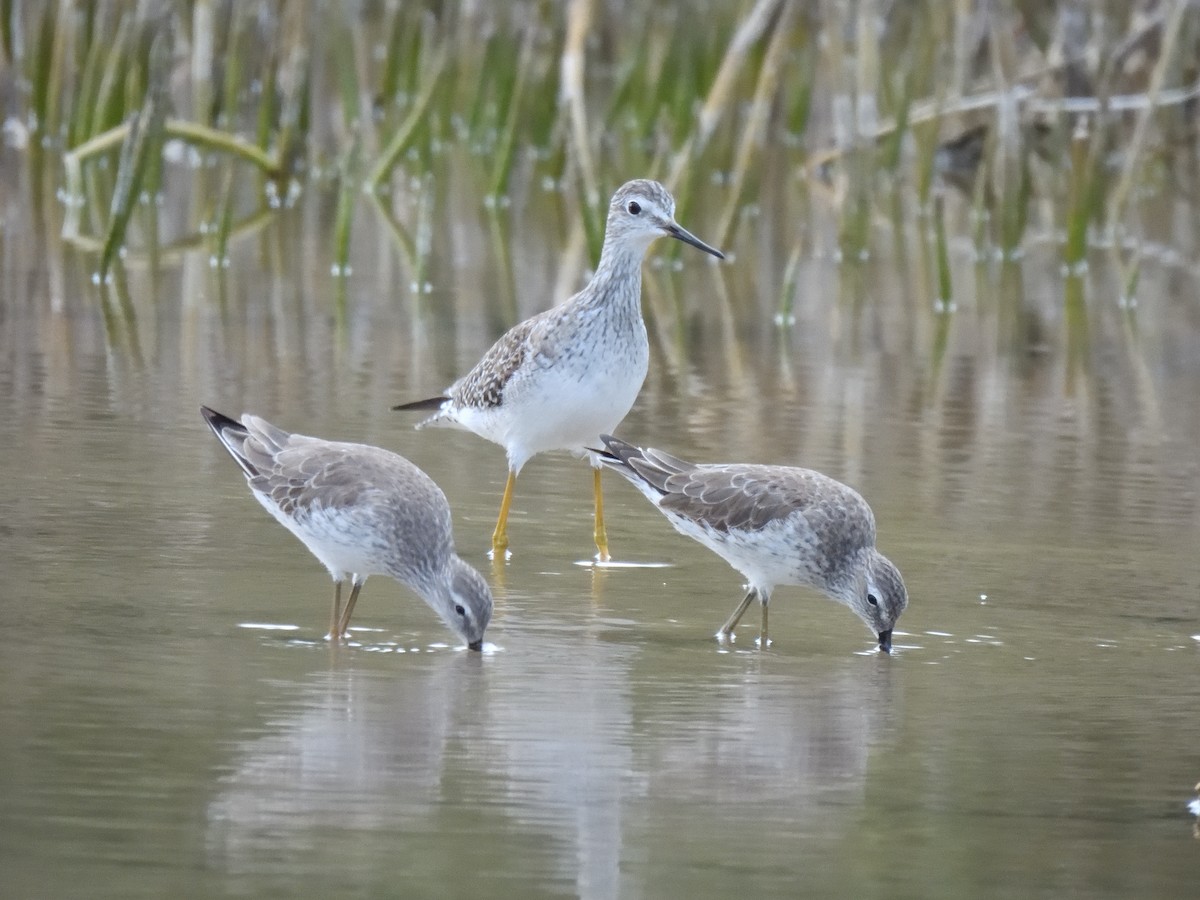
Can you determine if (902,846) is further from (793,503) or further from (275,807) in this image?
(793,503)

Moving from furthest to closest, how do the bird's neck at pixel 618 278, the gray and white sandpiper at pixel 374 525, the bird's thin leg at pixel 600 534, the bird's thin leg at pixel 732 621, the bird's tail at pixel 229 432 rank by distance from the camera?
the bird's neck at pixel 618 278 → the bird's thin leg at pixel 600 534 → the bird's tail at pixel 229 432 → the bird's thin leg at pixel 732 621 → the gray and white sandpiper at pixel 374 525

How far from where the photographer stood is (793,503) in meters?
7.82

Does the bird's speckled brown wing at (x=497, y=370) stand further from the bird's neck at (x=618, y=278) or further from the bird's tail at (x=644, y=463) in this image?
the bird's tail at (x=644, y=463)

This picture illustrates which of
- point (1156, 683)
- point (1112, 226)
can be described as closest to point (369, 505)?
point (1156, 683)

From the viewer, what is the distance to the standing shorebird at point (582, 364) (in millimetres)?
9117

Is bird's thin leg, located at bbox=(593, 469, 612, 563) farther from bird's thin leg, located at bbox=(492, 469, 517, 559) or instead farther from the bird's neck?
the bird's neck

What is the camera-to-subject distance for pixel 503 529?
8.84m

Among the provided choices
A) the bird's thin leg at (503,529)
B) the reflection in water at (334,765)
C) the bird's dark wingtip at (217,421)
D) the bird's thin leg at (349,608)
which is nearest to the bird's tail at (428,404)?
the bird's thin leg at (503,529)

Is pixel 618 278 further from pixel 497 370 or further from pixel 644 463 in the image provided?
pixel 644 463

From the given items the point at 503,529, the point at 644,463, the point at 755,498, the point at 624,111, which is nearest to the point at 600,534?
the point at 503,529

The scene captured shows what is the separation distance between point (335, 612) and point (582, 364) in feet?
6.83

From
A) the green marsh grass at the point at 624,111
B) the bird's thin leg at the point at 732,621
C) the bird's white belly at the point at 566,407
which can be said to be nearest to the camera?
the bird's thin leg at the point at 732,621

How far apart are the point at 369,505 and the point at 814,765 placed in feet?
6.36

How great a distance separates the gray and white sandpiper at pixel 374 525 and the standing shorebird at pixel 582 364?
1.29m
